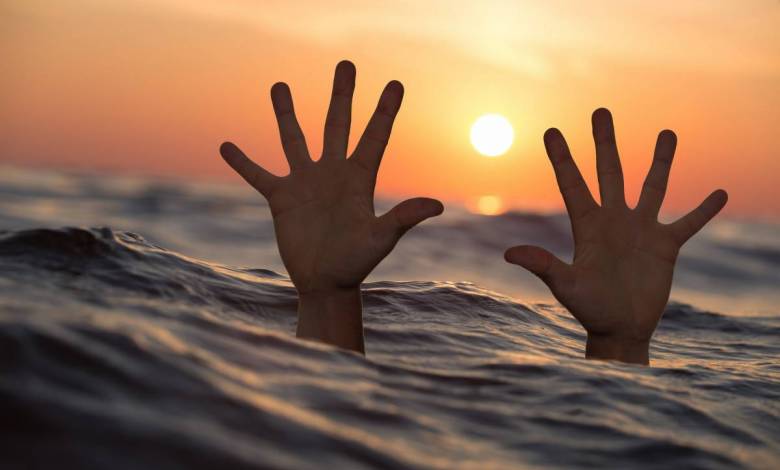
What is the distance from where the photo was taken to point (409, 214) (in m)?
2.46

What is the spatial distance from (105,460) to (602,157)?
217 cm

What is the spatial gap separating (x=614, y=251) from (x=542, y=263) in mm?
359

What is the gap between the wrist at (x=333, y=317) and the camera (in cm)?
271

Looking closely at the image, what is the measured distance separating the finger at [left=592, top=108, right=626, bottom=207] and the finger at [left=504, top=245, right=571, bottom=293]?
1.17 feet

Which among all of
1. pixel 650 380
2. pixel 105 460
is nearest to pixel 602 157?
pixel 650 380

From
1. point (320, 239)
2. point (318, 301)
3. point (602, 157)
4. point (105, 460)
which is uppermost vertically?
point (602, 157)

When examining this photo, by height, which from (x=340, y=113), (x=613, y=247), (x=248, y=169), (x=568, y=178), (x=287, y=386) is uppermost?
(x=340, y=113)

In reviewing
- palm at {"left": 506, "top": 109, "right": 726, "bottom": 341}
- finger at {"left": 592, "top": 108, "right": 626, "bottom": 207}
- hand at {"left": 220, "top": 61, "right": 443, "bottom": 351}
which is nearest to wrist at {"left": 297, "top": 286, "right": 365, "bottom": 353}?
hand at {"left": 220, "top": 61, "right": 443, "bottom": 351}

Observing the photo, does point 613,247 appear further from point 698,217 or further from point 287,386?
point 287,386

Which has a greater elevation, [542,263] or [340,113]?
[340,113]

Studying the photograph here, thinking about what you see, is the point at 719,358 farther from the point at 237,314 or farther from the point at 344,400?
the point at 344,400

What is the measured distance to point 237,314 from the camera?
9.87 feet

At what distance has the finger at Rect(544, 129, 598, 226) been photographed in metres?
2.90

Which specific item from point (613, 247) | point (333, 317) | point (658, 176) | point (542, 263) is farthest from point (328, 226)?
point (658, 176)
